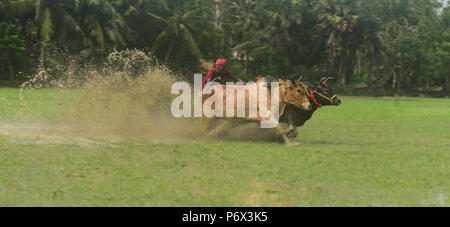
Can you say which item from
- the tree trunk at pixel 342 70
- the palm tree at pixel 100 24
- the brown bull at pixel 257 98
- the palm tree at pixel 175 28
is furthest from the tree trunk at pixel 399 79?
the brown bull at pixel 257 98

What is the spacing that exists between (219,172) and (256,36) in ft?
127

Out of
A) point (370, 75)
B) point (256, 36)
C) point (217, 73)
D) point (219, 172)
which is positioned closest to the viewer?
point (219, 172)

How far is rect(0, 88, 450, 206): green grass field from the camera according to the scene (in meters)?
5.88

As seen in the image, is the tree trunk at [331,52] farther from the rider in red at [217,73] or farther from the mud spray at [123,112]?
the rider in red at [217,73]

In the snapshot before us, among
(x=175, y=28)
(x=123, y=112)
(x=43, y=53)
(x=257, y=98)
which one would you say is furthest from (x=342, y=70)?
(x=257, y=98)

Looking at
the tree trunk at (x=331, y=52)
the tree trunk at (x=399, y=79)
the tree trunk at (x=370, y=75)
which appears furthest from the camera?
the tree trunk at (x=370, y=75)

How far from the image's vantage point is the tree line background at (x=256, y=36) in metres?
36.0

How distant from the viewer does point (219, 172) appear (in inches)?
292

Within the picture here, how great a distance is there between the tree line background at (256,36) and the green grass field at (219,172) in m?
25.6

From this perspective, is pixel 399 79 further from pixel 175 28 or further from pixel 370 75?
pixel 175 28

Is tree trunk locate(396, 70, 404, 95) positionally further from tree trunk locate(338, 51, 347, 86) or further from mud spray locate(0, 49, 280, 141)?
mud spray locate(0, 49, 280, 141)


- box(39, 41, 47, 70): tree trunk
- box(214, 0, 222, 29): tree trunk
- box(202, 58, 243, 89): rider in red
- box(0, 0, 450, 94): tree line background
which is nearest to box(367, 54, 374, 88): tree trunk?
box(0, 0, 450, 94): tree line background

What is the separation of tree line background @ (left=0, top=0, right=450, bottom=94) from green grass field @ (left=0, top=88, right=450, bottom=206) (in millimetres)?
25641
